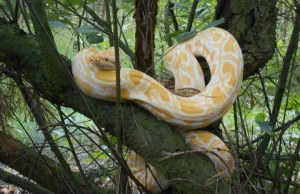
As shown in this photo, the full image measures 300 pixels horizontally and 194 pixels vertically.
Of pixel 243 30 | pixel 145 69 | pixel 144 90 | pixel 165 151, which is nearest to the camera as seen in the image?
pixel 165 151

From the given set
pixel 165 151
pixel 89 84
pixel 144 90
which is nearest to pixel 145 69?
pixel 144 90

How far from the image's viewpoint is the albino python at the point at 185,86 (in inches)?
81.5

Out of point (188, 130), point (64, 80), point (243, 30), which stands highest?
point (243, 30)

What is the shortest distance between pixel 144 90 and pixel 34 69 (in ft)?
1.83

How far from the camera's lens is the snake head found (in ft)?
Result: 6.79

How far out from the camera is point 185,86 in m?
2.52

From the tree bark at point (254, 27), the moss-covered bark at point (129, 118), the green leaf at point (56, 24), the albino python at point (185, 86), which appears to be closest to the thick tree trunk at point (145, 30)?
the albino python at point (185, 86)

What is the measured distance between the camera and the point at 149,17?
2188 mm

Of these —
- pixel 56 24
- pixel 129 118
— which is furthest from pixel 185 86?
pixel 56 24

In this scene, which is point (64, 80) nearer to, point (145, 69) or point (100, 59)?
point (100, 59)

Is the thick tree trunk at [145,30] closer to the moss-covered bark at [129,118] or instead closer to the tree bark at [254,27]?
the moss-covered bark at [129,118]

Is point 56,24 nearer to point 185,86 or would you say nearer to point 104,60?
point 104,60

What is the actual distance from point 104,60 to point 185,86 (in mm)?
642

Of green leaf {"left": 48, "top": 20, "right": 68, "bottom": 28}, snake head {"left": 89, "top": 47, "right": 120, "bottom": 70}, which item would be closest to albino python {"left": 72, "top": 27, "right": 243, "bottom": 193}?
snake head {"left": 89, "top": 47, "right": 120, "bottom": 70}
